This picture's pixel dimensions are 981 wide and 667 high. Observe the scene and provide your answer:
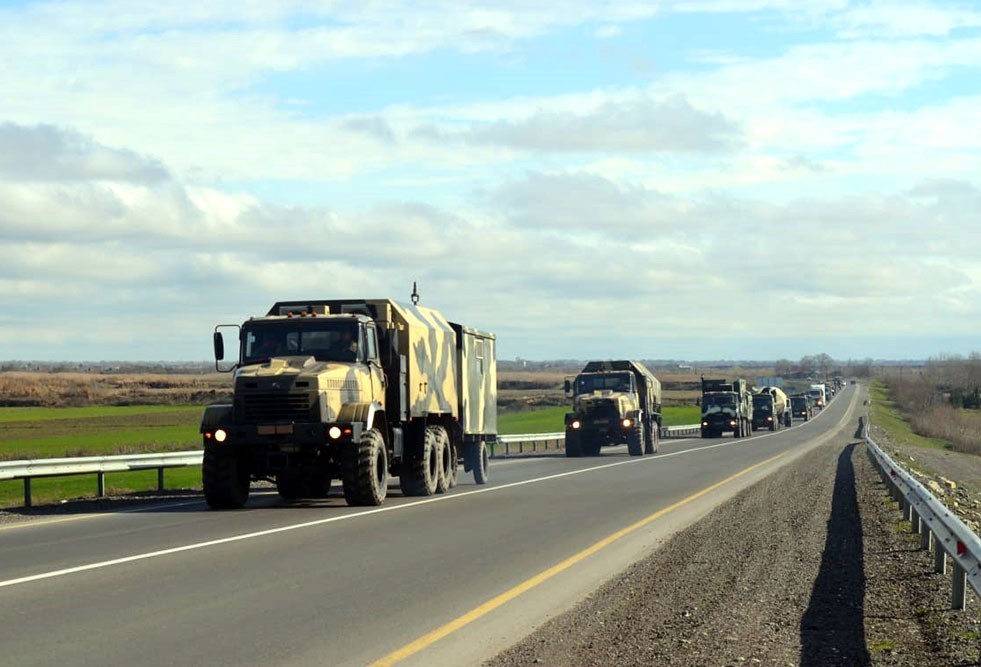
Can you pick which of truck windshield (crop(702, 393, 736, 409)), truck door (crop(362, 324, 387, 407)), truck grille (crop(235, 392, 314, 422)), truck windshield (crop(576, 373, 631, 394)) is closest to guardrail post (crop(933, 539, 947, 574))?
truck grille (crop(235, 392, 314, 422))

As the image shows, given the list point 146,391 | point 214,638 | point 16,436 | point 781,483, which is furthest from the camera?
point 146,391

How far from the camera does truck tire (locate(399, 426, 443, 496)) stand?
2353 cm

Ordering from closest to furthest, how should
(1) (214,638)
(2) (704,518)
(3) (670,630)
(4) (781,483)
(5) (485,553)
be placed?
(1) (214,638), (3) (670,630), (5) (485,553), (2) (704,518), (4) (781,483)

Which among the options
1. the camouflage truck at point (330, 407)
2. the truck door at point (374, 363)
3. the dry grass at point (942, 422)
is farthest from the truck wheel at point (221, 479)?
the dry grass at point (942, 422)

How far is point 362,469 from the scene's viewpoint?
20.5 meters

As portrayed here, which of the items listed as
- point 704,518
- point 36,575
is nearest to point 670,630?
point 36,575

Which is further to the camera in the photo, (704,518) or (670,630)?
(704,518)

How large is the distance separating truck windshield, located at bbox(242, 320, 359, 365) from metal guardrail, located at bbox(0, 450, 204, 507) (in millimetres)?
4154

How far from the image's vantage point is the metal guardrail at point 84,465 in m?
21.7

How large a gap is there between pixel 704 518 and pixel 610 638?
1020cm

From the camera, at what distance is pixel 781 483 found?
2811 cm

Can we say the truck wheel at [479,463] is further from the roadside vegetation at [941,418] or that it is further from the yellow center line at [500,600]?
the roadside vegetation at [941,418]

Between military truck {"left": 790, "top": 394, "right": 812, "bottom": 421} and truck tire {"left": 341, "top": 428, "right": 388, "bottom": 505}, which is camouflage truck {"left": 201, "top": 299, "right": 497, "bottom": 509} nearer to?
truck tire {"left": 341, "top": 428, "right": 388, "bottom": 505}

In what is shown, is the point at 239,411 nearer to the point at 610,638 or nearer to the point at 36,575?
the point at 36,575
